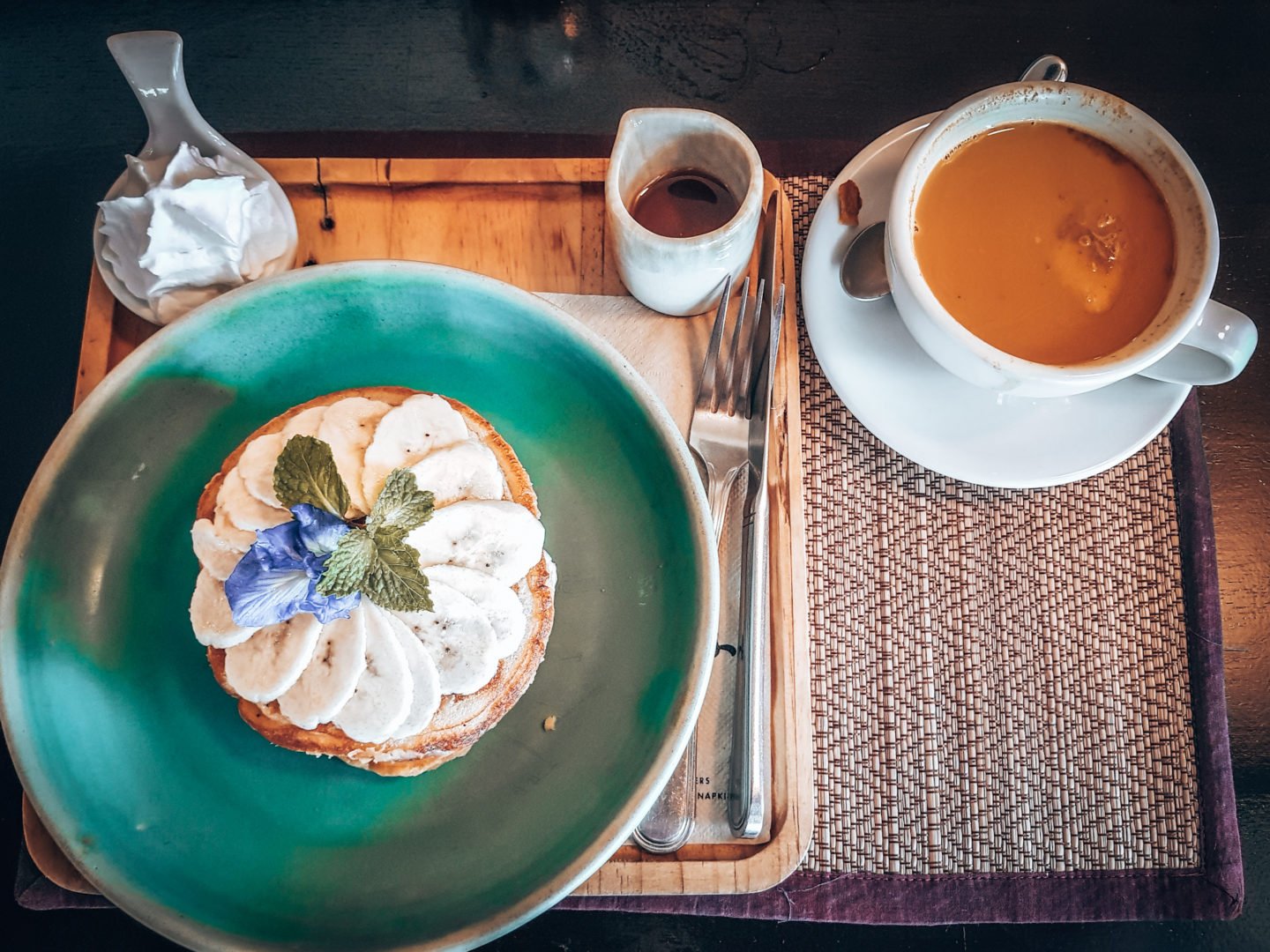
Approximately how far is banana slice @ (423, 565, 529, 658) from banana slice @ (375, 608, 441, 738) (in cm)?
7

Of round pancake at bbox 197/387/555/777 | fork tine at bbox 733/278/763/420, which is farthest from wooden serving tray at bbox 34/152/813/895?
round pancake at bbox 197/387/555/777

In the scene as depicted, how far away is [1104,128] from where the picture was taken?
1.13 metres

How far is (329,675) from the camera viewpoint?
1.00 m

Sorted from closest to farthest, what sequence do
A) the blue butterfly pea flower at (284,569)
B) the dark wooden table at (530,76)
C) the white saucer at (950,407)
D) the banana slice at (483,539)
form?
the blue butterfly pea flower at (284,569) → the banana slice at (483,539) → the white saucer at (950,407) → the dark wooden table at (530,76)

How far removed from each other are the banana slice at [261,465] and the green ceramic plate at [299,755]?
0.13 m

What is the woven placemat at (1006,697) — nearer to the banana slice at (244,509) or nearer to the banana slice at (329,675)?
the banana slice at (329,675)

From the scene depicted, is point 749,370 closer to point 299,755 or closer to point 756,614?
point 756,614

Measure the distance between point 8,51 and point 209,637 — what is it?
1372mm

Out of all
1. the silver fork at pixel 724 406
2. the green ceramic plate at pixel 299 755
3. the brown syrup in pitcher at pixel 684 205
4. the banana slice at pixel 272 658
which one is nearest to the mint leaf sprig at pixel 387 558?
the banana slice at pixel 272 658

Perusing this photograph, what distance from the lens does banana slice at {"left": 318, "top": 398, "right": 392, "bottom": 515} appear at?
3.38 feet

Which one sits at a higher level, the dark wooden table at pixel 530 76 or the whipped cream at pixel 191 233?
the dark wooden table at pixel 530 76

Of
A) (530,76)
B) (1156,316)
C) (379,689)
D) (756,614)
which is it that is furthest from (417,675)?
(530,76)

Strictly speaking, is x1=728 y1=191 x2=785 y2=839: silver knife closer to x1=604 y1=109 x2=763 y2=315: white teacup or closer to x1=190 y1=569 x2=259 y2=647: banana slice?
x1=604 y1=109 x2=763 y2=315: white teacup

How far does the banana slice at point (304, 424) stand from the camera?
42.5 inches
